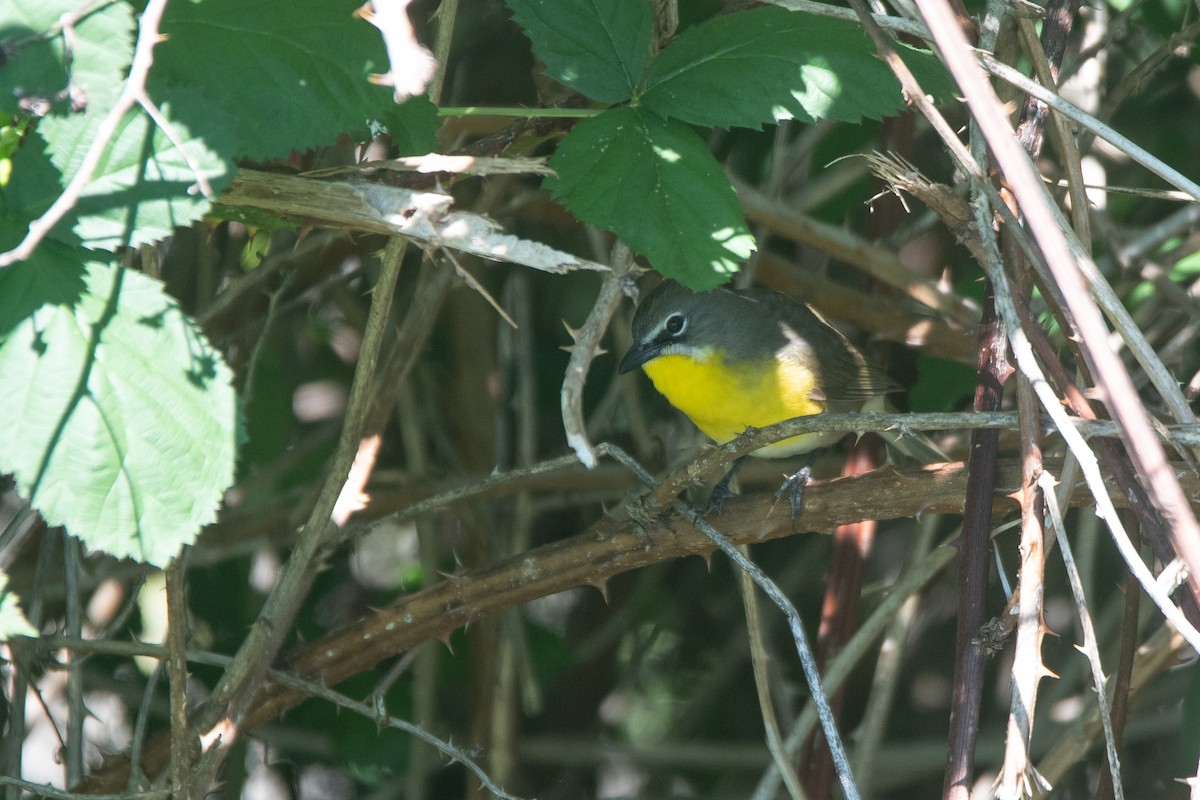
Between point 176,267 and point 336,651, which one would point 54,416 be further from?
point 176,267

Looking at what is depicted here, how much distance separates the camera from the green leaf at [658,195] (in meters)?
2.23

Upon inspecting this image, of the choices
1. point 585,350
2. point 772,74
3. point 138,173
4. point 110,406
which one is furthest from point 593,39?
point 110,406

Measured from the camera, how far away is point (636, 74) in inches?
94.9

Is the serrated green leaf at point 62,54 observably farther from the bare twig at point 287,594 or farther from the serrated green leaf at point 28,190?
the bare twig at point 287,594

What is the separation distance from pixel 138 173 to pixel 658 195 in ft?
3.20

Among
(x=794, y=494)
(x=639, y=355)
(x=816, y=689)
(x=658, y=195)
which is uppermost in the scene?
(x=658, y=195)

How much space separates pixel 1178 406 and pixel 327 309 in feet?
11.7

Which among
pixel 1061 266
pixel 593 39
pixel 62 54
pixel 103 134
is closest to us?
pixel 1061 266

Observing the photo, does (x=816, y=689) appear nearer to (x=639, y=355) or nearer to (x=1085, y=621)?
(x=1085, y=621)

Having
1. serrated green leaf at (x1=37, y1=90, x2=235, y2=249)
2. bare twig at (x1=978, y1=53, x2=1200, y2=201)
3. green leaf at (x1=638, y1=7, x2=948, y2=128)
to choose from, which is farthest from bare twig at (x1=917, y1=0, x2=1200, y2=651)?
serrated green leaf at (x1=37, y1=90, x2=235, y2=249)

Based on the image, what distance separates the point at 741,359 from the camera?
Answer: 4.09m

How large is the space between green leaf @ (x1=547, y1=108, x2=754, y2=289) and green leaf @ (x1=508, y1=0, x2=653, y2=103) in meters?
0.10

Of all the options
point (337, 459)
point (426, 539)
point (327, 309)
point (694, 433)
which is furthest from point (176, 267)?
point (694, 433)

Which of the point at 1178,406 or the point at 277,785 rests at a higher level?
the point at 1178,406
